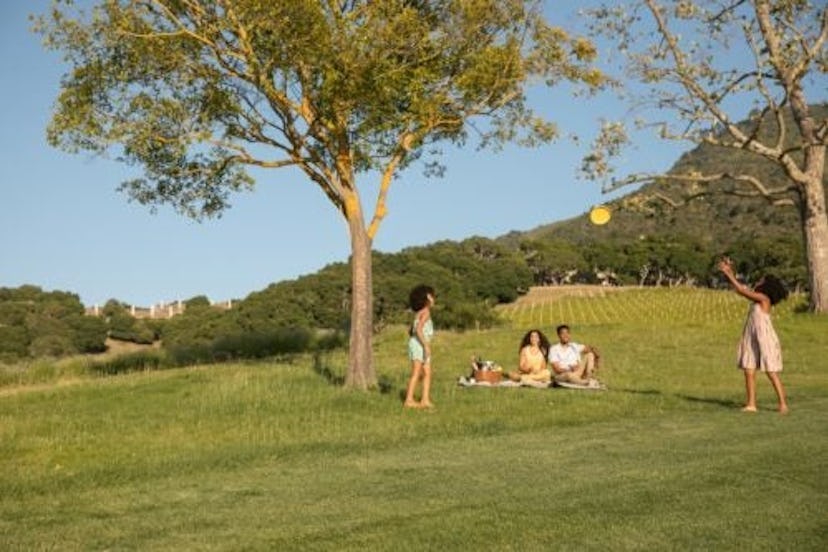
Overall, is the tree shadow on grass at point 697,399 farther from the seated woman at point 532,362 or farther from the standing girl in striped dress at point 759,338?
the seated woman at point 532,362

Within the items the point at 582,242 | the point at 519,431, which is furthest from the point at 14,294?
the point at 519,431

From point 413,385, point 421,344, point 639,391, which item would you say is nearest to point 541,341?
point 639,391

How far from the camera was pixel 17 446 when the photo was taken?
43.7ft

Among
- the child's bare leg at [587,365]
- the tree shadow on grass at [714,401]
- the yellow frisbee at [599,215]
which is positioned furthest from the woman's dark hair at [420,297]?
the yellow frisbee at [599,215]

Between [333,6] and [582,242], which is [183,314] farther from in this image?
[333,6]

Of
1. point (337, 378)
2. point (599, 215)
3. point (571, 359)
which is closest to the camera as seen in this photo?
point (571, 359)

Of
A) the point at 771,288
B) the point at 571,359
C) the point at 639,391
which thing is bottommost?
the point at 639,391

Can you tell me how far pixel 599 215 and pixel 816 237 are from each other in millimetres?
9145

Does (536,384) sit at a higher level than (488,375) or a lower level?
lower

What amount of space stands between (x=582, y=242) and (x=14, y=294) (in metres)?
106

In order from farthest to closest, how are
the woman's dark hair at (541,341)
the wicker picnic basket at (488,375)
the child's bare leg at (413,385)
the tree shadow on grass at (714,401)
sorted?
the woman's dark hair at (541,341), the wicker picnic basket at (488,375), the tree shadow on grass at (714,401), the child's bare leg at (413,385)

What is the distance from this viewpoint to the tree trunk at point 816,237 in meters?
30.5

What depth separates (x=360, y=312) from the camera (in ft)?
62.6

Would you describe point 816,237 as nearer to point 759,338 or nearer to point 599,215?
point 599,215
